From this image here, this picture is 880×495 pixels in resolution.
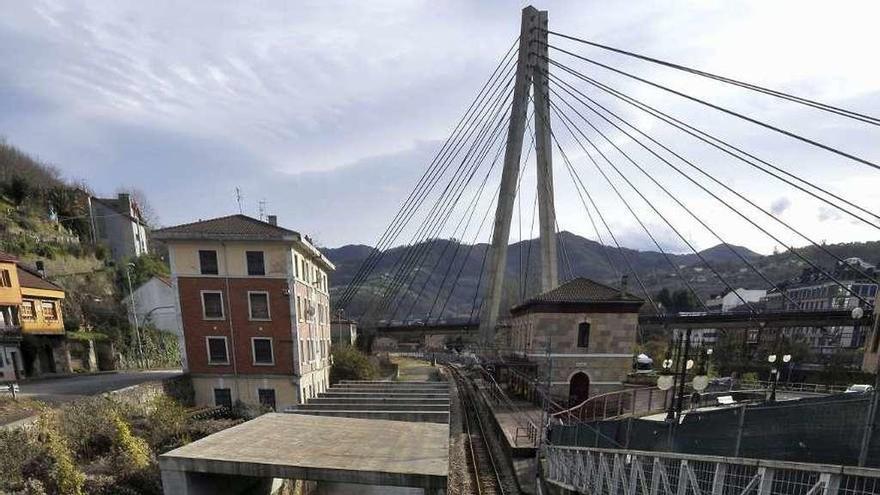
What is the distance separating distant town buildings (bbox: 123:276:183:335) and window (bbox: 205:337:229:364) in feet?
47.9

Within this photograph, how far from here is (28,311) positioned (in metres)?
23.7

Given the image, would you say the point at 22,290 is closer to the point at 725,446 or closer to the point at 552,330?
the point at 552,330

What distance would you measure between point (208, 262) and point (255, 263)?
8.42 feet

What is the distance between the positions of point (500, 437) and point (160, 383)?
57.9ft

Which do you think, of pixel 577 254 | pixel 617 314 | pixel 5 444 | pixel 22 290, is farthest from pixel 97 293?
pixel 577 254

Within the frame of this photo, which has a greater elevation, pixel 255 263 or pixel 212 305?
pixel 255 263

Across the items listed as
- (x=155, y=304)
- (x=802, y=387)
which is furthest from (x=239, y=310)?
(x=802, y=387)

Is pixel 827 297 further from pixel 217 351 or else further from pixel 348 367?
pixel 217 351

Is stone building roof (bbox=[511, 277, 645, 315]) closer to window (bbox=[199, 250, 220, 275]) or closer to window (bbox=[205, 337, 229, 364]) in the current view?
window (bbox=[205, 337, 229, 364])

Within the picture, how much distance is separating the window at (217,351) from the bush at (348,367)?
10.1 meters

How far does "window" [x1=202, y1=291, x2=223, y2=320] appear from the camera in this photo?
20969mm

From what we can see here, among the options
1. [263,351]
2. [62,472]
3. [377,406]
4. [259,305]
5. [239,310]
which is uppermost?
[259,305]

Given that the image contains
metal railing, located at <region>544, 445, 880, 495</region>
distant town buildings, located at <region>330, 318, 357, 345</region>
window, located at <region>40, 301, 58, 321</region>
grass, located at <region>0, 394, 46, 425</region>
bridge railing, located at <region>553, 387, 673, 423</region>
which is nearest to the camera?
metal railing, located at <region>544, 445, 880, 495</region>

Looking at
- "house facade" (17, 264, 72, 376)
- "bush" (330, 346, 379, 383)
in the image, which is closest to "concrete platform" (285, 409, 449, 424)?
"bush" (330, 346, 379, 383)
